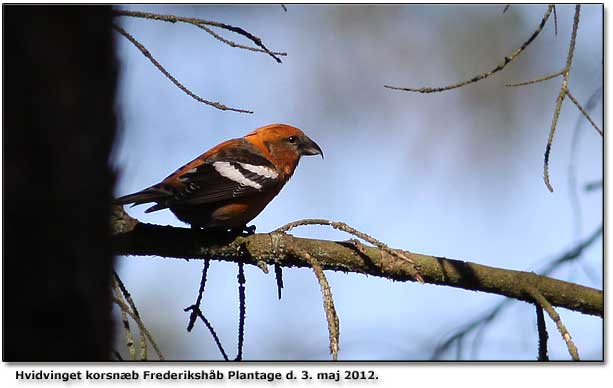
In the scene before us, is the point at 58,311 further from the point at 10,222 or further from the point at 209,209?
the point at 209,209

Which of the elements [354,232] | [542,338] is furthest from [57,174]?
[542,338]

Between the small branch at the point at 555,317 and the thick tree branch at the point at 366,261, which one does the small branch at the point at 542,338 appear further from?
the thick tree branch at the point at 366,261

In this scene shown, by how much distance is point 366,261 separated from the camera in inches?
159

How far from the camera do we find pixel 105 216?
6.24 ft

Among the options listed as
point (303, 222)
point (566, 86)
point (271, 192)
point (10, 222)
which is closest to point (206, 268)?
point (303, 222)

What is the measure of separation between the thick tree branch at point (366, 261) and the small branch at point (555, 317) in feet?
0.20

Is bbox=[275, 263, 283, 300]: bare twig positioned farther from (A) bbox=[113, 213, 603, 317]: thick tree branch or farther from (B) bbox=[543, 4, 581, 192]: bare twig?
(B) bbox=[543, 4, 581, 192]: bare twig

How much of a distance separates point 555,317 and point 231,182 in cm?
261

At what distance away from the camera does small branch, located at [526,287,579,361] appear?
11.0ft

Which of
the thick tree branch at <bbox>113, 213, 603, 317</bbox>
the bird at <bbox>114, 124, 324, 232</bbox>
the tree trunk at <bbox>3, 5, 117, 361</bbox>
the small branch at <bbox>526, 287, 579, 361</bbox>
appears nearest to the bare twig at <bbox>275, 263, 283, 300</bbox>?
the thick tree branch at <bbox>113, 213, 603, 317</bbox>

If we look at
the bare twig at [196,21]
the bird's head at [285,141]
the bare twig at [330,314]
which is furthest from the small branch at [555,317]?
the bird's head at [285,141]

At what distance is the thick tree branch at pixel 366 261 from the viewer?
4.02 m

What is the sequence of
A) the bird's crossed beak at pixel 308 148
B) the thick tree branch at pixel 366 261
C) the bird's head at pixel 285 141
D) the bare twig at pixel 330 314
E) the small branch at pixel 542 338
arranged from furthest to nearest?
the bird's crossed beak at pixel 308 148, the bird's head at pixel 285 141, the thick tree branch at pixel 366 261, the small branch at pixel 542 338, the bare twig at pixel 330 314

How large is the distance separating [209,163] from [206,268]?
175 cm
